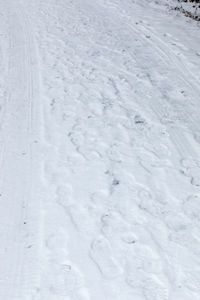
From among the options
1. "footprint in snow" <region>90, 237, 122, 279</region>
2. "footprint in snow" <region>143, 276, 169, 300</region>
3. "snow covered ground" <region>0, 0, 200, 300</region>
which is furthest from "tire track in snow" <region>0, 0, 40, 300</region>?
"footprint in snow" <region>143, 276, 169, 300</region>

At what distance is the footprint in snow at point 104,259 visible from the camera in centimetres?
352

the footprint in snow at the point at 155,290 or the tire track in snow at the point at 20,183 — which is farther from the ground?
the footprint in snow at the point at 155,290

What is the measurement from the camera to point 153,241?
383cm

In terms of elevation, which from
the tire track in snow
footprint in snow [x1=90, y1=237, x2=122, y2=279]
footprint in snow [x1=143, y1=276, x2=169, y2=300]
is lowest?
the tire track in snow

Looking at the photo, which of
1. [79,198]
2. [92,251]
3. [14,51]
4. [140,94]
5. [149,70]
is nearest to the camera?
[92,251]

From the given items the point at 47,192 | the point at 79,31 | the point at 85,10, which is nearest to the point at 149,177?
the point at 47,192

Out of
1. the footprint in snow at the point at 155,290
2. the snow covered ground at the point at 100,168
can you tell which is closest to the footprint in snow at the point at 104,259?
the snow covered ground at the point at 100,168

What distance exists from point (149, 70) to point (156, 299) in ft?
16.7

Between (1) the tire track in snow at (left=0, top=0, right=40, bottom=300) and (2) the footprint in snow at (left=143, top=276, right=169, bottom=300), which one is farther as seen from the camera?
(1) the tire track in snow at (left=0, top=0, right=40, bottom=300)

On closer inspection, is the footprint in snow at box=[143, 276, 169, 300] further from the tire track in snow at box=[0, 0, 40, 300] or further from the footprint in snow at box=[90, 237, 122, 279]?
the tire track in snow at box=[0, 0, 40, 300]

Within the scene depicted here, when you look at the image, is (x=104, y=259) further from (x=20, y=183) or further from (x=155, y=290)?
(x=20, y=183)

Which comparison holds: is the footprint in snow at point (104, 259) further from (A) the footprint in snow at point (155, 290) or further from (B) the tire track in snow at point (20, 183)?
(B) the tire track in snow at point (20, 183)

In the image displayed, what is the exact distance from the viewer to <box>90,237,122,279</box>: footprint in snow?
3.52 m

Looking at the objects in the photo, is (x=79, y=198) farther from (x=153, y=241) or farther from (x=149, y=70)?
(x=149, y=70)
